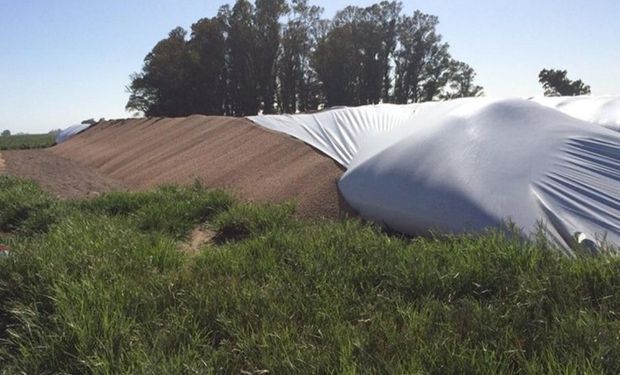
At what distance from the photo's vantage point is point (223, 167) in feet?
24.0

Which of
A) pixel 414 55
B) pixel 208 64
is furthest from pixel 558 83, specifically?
pixel 208 64

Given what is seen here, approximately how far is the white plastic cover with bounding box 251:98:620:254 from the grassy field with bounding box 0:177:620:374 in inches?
15.9

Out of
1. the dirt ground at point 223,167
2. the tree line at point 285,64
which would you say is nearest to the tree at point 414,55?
the tree line at point 285,64

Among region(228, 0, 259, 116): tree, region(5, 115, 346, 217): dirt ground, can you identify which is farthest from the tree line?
region(5, 115, 346, 217): dirt ground

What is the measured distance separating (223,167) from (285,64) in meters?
37.8

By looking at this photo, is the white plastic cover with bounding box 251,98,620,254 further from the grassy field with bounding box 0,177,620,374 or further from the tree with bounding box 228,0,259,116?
the tree with bounding box 228,0,259,116

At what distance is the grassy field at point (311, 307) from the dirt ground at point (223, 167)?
5.84ft

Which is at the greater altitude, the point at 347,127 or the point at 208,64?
the point at 208,64

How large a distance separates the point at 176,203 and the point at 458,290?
3443 mm

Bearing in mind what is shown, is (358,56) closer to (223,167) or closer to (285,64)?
(285,64)

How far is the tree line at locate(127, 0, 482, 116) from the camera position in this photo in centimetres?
3994

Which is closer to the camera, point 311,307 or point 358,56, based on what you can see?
point 311,307

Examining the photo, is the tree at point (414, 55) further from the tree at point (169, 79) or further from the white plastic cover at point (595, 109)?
the white plastic cover at point (595, 109)

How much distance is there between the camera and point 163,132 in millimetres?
13297
